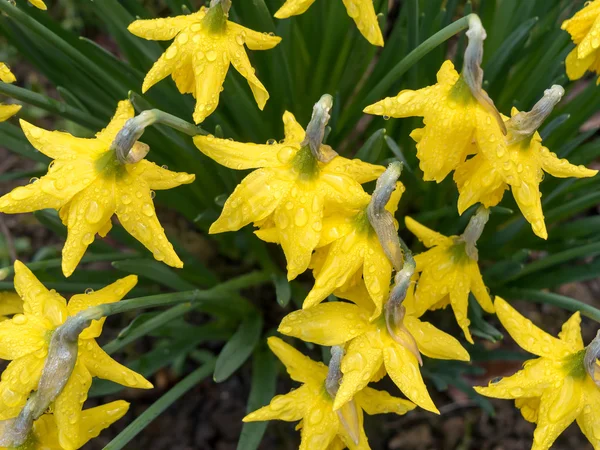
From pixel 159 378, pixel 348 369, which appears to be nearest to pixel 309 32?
pixel 348 369

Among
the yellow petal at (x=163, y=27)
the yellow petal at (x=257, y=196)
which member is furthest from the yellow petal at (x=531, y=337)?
the yellow petal at (x=163, y=27)

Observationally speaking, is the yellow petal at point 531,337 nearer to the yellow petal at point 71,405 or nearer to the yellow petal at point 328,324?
the yellow petal at point 328,324

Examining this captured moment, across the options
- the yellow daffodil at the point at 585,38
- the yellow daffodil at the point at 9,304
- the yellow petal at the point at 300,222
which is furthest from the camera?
the yellow daffodil at the point at 9,304

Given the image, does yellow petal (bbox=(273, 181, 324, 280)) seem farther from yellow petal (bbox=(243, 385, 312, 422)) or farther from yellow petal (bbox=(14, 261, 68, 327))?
yellow petal (bbox=(14, 261, 68, 327))

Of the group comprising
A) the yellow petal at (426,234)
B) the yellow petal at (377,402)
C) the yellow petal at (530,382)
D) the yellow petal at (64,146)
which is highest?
the yellow petal at (64,146)

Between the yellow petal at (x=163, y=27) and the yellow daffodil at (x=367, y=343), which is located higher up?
the yellow petal at (x=163, y=27)

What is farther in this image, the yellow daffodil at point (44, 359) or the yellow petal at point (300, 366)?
the yellow petal at point (300, 366)
